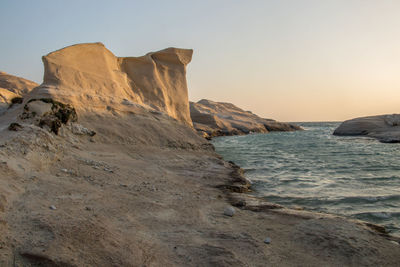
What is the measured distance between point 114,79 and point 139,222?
1264cm

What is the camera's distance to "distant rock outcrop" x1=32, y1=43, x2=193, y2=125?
41.1ft

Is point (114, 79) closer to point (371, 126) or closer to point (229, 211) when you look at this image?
point (229, 211)

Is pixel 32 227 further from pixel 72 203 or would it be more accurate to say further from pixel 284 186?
pixel 284 186

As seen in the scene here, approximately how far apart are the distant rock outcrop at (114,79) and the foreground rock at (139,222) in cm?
475

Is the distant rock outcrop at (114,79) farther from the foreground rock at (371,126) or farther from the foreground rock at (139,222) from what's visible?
the foreground rock at (371,126)

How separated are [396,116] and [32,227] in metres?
38.8

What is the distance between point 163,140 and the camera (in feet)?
39.9

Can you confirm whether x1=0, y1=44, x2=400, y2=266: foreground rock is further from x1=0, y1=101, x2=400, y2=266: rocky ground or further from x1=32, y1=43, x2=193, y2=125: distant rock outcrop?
x1=32, y1=43, x2=193, y2=125: distant rock outcrop

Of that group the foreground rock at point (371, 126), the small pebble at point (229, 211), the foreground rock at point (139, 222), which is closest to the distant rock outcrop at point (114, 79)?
the foreground rock at point (139, 222)

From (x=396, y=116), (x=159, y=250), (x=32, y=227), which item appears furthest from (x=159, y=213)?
(x=396, y=116)

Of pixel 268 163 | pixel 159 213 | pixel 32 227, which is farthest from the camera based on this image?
pixel 268 163

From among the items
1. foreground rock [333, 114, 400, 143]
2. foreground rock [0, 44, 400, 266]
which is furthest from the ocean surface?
foreground rock [333, 114, 400, 143]

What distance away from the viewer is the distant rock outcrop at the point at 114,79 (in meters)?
12.5

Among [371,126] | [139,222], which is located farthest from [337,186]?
[371,126]
